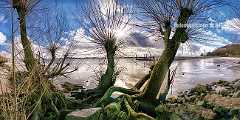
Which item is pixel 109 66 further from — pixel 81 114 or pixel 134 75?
pixel 134 75

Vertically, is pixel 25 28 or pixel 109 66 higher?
pixel 25 28

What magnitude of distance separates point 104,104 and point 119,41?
691 cm

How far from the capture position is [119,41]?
24203 mm

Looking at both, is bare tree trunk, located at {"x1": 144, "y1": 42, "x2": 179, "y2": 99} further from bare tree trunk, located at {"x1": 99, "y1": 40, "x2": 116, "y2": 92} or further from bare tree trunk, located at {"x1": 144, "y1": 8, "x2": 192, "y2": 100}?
bare tree trunk, located at {"x1": 99, "y1": 40, "x2": 116, "y2": 92}

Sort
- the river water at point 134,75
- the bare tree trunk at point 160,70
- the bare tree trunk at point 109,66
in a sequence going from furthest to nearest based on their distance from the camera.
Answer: the river water at point 134,75 < the bare tree trunk at point 109,66 < the bare tree trunk at point 160,70

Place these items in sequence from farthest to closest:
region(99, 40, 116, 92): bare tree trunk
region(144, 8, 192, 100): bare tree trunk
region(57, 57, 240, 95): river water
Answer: region(57, 57, 240, 95): river water < region(99, 40, 116, 92): bare tree trunk < region(144, 8, 192, 100): bare tree trunk

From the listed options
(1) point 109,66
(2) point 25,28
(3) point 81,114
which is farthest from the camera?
(1) point 109,66

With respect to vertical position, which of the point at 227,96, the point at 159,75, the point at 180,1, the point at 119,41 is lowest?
the point at 227,96

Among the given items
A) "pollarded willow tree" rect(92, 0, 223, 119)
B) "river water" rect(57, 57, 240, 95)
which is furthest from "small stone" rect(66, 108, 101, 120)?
"river water" rect(57, 57, 240, 95)

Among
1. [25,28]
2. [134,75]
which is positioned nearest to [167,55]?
[25,28]

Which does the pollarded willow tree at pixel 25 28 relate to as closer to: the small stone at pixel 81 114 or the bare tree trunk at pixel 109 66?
the bare tree trunk at pixel 109 66

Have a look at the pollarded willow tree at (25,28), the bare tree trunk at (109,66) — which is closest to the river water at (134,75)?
the bare tree trunk at (109,66)

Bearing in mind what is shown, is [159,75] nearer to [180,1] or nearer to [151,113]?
[151,113]

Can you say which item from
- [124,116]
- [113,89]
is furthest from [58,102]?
[124,116]
